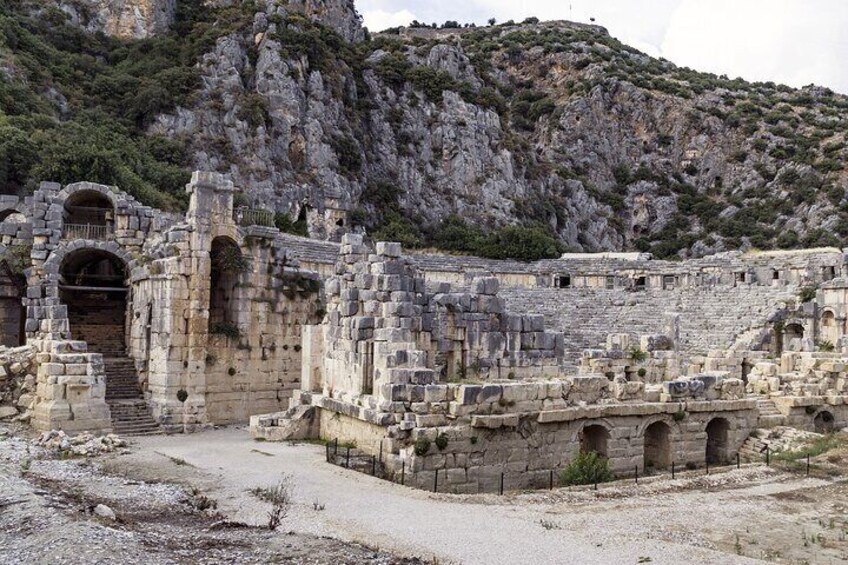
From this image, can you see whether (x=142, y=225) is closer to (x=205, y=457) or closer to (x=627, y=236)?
(x=205, y=457)

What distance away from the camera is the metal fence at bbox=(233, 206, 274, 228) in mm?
22562

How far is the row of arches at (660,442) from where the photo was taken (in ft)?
59.1

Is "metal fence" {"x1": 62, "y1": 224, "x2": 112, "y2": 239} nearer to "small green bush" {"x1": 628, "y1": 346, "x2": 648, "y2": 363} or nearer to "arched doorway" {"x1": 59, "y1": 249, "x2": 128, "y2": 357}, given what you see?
"arched doorway" {"x1": 59, "y1": 249, "x2": 128, "y2": 357}

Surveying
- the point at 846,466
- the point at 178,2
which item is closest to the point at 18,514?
the point at 846,466

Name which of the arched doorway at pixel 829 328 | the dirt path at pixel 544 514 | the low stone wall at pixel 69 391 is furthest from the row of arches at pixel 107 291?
the arched doorway at pixel 829 328

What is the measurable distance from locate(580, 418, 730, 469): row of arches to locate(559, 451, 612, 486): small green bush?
1255 mm

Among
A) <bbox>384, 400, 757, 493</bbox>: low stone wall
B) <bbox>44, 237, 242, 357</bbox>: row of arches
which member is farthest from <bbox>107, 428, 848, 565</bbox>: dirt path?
<bbox>44, 237, 242, 357</bbox>: row of arches

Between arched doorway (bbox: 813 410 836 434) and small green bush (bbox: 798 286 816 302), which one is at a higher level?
small green bush (bbox: 798 286 816 302)

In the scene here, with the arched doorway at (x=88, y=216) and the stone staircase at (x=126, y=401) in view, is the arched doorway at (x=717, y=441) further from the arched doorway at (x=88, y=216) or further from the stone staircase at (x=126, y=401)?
the arched doorway at (x=88, y=216)

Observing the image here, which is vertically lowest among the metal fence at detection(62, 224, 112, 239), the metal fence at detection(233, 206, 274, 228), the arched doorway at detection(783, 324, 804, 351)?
the arched doorway at detection(783, 324, 804, 351)

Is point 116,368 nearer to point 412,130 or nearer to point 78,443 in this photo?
point 78,443

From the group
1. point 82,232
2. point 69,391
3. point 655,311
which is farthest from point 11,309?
point 655,311


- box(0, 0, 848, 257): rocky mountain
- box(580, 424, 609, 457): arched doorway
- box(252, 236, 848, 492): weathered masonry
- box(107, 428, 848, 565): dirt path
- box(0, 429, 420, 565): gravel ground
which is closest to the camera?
box(0, 429, 420, 565): gravel ground

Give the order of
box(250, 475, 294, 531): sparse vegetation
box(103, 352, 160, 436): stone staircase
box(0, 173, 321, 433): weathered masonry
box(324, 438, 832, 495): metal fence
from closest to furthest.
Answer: box(250, 475, 294, 531): sparse vegetation < box(324, 438, 832, 495): metal fence < box(103, 352, 160, 436): stone staircase < box(0, 173, 321, 433): weathered masonry
